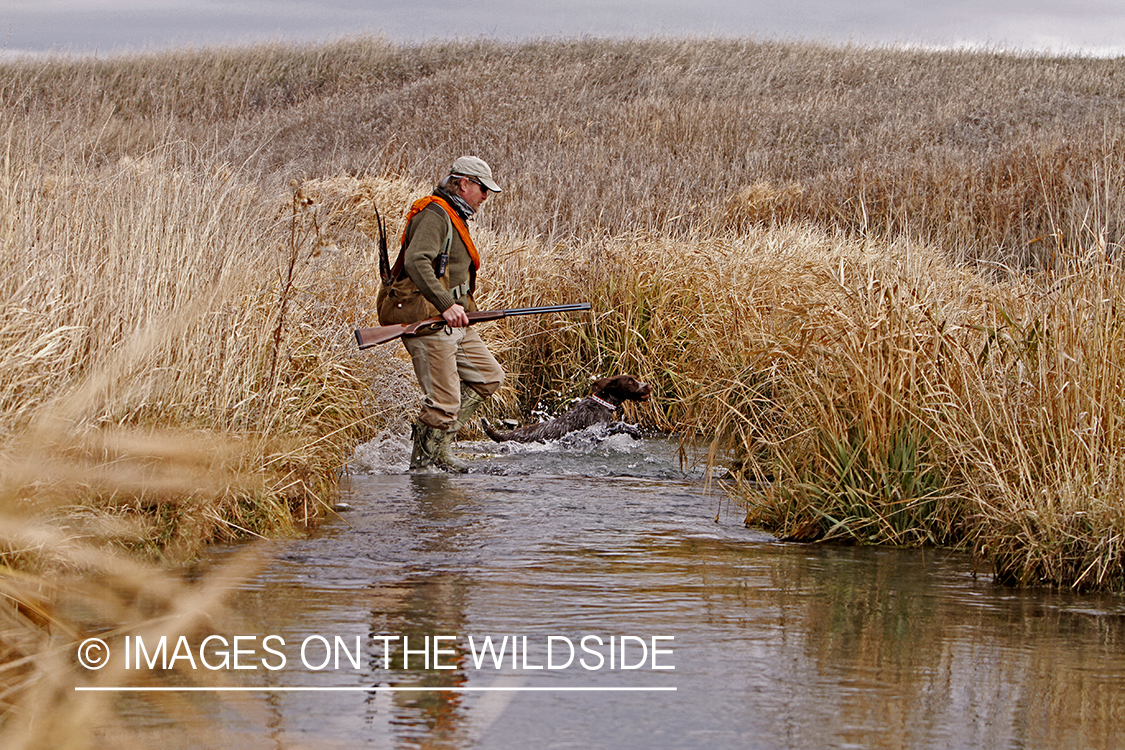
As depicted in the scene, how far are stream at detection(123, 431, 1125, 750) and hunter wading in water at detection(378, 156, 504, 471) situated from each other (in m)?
1.60

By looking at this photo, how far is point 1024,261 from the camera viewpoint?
15.2 metres

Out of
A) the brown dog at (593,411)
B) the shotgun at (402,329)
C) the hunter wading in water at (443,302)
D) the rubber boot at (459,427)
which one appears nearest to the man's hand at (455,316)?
the hunter wading in water at (443,302)

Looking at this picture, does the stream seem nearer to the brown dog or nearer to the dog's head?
the brown dog

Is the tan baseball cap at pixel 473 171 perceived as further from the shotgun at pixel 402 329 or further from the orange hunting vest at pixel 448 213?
the shotgun at pixel 402 329

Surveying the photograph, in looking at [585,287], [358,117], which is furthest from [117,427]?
[358,117]

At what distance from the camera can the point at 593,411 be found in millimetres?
9820

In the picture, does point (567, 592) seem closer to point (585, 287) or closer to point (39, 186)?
point (39, 186)

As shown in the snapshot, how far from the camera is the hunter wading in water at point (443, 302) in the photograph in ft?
26.0

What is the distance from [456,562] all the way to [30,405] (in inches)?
79.5

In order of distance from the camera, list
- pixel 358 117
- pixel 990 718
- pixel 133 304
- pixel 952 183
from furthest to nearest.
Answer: pixel 358 117 → pixel 952 183 → pixel 133 304 → pixel 990 718

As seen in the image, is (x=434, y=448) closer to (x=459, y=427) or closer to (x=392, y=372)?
(x=459, y=427)

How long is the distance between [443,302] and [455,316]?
0.13 meters

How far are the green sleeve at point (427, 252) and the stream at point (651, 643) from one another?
1556mm

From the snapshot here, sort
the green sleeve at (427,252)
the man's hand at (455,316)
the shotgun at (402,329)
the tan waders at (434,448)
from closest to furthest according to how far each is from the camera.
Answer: the green sleeve at (427,252), the man's hand at (455,316), the shotgun at (402,329), the tan waders at (434,448)
